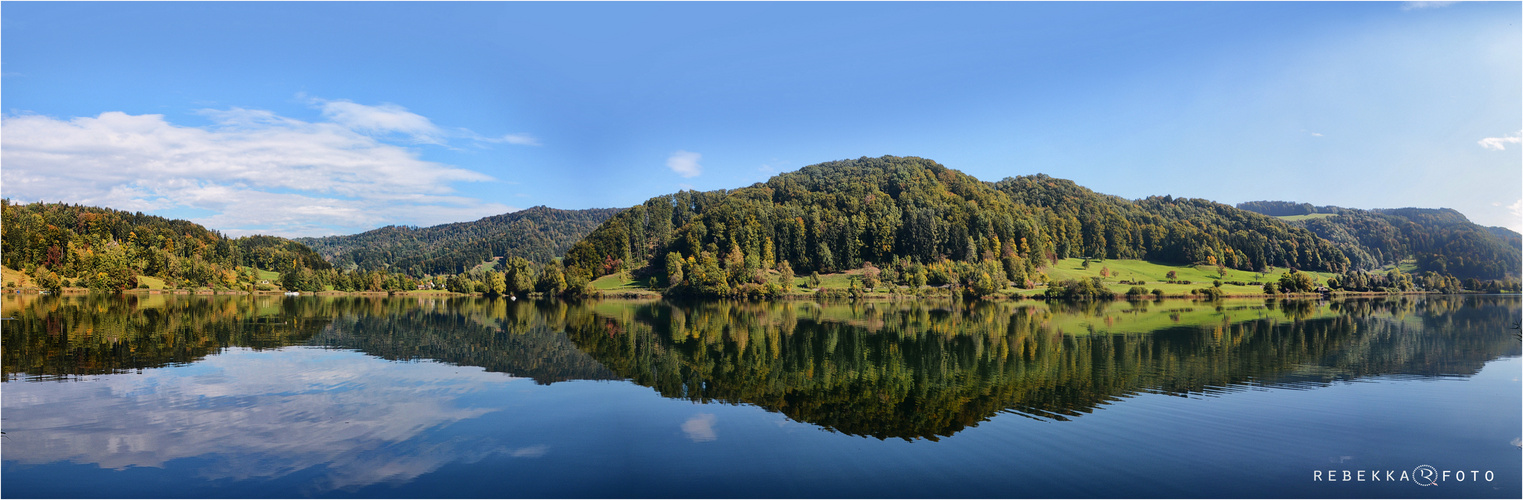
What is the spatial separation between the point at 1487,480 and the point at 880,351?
19.8 m

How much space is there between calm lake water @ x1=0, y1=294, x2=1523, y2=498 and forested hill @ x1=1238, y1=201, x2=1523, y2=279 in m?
137

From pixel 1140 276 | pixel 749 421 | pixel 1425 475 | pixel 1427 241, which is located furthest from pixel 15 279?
pixel 1427 241

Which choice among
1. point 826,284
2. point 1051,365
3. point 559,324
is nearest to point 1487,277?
point 826,284

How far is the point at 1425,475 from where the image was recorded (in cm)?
1118

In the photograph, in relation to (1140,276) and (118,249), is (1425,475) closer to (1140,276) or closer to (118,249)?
(1140,276)

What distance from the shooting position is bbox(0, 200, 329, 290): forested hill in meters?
89.4

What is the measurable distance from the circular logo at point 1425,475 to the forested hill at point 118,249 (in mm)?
119272

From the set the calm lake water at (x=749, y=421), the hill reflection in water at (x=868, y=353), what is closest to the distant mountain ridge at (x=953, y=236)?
the hill reflection in water at (x=868, y=353)

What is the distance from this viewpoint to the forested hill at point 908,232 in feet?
385

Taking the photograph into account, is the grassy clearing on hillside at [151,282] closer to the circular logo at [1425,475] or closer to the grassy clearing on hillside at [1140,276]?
the grassy clearing on hillside at [1140,276]

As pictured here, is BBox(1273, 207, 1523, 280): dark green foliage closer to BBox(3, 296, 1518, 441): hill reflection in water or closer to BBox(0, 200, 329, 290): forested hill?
BBox(3, 296, 1518, 441): hill reflection in water

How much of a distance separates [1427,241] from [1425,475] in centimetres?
18734

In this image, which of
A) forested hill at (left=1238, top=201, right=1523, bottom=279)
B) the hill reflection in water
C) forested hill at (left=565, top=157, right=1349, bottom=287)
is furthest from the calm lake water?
forested hill at (left=1238, top=201, right=1523, bottom=279)

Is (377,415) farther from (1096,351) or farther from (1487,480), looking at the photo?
(1096,351)
